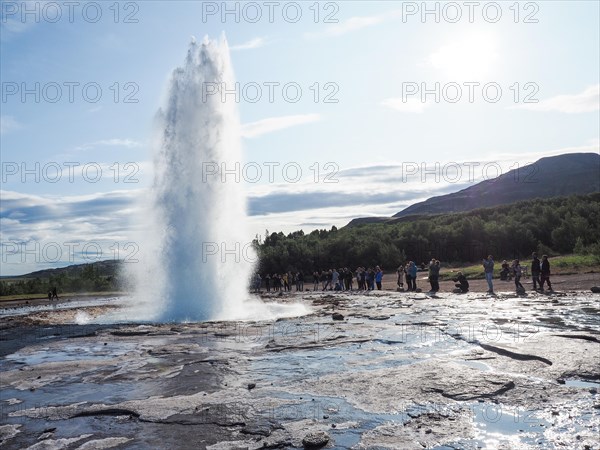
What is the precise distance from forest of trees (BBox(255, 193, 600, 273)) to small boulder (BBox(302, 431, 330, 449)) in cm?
4856

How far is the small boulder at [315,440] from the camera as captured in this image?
6359mm

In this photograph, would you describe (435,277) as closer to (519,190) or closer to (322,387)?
(322,387)

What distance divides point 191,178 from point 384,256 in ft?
134

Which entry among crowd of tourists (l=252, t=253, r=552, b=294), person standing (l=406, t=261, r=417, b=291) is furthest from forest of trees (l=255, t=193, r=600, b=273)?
person standing (l=406, t=261, r=417, b=291)

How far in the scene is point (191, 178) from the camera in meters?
25.3

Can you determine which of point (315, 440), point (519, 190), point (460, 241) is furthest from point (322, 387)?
point (519, 190)

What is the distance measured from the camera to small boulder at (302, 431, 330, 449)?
20.9 feet

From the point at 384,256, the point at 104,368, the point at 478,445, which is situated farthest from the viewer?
the point at 384,256

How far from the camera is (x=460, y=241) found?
62.5m

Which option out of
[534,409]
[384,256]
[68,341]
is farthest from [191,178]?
[384,256]

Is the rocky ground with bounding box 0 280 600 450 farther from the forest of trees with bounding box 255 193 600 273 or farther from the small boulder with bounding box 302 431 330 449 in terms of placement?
the forest of trees with bounding box 255 193 600 273

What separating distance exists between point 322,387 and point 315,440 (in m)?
2.72

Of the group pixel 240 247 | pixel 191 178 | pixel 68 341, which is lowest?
pixel 68 341

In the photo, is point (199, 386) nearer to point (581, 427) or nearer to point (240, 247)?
point (581, 427)
